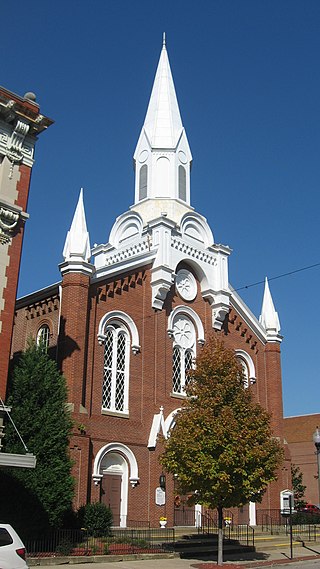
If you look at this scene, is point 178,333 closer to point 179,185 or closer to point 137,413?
point 137,413

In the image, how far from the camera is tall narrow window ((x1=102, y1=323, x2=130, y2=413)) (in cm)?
2945

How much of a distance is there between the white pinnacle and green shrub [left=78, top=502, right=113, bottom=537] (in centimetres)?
1737

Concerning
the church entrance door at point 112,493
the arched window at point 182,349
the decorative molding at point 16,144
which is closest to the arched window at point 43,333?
the arched window at point 182,349

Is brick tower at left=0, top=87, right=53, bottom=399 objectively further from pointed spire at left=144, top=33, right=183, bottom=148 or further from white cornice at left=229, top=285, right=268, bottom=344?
white cornice at left=229, top=285, right=268, bottom=344

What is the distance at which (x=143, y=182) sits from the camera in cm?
3791

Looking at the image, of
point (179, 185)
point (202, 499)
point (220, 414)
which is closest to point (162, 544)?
point (202, 499)

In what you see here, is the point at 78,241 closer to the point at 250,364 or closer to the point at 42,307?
the point at 42,307

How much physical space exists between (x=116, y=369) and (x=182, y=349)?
193 inches

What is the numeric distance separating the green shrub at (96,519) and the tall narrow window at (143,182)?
18636mm

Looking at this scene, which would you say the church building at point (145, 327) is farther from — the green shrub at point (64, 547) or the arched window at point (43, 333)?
the green shrub at point (64, 547)

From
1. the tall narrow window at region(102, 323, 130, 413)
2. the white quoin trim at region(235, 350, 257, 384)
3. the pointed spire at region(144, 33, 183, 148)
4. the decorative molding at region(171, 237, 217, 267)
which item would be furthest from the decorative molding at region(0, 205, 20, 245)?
the white quoin trim at region(235, 350, 257, 384)

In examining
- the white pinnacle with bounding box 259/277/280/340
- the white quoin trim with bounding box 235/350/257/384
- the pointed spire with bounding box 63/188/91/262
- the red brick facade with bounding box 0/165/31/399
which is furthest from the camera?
the white pinnacle with bounding box 259/277/280/340

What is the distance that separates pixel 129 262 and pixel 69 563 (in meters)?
15.9

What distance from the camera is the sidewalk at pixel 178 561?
19391mm
